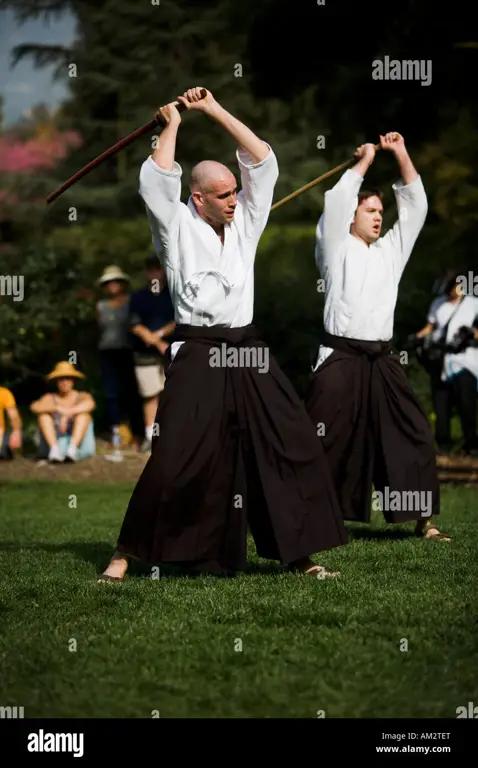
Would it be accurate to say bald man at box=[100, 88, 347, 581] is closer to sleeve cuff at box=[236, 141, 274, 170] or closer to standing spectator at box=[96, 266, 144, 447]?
sleeve cuff at box=[236, 141, 274, 170]

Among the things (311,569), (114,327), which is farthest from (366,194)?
(114,327)

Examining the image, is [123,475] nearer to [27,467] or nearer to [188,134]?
[27,467]

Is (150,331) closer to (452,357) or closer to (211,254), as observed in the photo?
(452,357)

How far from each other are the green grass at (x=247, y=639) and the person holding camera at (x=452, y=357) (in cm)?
580

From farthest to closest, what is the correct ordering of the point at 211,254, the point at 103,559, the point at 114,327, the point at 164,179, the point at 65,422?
1. the point at 114,327
2. the point at 65,422
3. the point at 103,559
4. the point at 211,254
5. the point at 164,179

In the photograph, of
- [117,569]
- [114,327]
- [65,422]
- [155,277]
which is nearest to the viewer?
[117,569]

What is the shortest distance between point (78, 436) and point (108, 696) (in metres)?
9.61

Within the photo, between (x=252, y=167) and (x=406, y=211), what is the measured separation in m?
1.88

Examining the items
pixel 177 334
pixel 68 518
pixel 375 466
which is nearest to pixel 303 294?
pixel 68 518

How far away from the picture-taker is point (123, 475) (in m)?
13.7

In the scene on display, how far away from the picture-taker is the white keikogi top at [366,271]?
8484 millimetres

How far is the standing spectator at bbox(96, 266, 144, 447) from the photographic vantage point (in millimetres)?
15609

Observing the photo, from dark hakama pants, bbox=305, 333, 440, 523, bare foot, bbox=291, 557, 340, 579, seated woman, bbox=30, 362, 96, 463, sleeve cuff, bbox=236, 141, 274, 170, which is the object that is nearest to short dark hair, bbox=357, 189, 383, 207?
dark hakama pants, bbox=305, 333, 440, 523

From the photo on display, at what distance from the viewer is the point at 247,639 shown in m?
5.62
